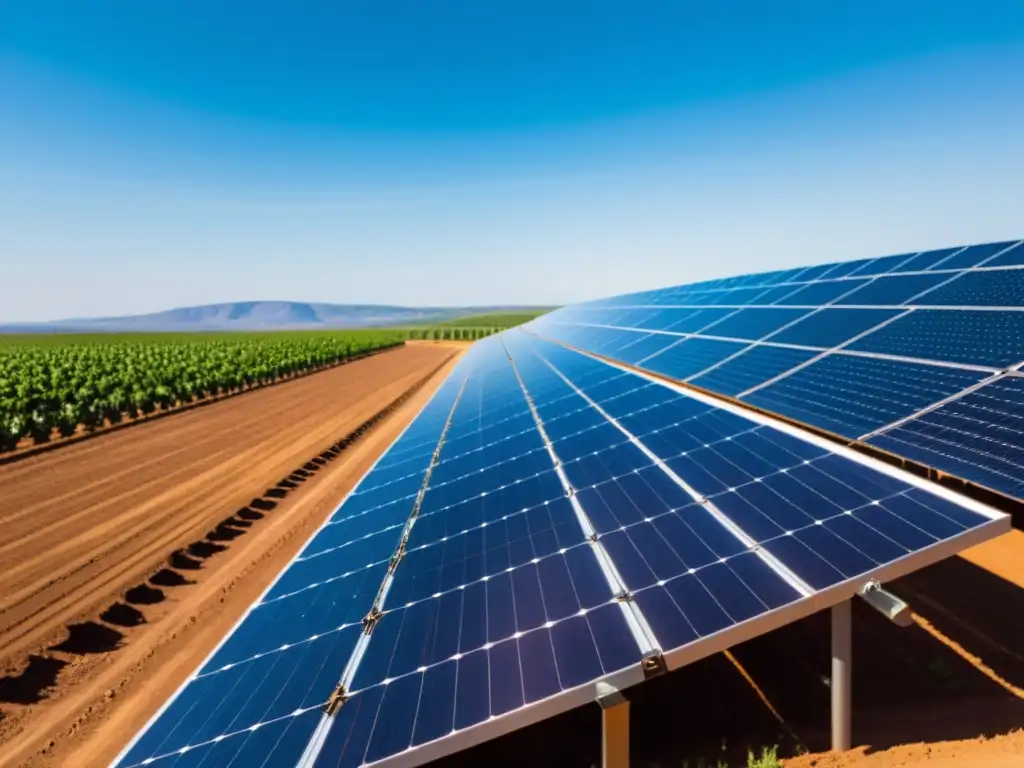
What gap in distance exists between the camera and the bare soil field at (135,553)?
10828mm

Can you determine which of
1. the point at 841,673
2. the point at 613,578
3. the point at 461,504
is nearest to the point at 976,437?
the point at 841,673

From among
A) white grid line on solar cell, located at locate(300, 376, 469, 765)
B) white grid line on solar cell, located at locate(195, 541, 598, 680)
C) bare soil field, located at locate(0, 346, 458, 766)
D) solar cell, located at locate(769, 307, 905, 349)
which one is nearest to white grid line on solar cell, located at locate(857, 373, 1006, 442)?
white grid line on solar cell, located at locate(195, 541, 598, 680)

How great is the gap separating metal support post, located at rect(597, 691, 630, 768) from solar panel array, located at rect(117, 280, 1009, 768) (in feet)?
0.95

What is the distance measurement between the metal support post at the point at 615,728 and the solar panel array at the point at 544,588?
29 cm

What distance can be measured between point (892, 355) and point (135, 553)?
68.2 feet

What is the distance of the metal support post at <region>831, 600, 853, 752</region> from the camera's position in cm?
575

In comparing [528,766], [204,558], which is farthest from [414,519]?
[204,558]

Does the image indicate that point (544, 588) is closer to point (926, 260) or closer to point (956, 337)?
point (956, 337)

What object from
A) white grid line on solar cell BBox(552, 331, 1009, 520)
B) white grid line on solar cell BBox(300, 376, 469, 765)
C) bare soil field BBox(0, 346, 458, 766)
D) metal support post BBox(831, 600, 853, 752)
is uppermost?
white grid line on solar cell BBox(552, 331, 1009, 520)

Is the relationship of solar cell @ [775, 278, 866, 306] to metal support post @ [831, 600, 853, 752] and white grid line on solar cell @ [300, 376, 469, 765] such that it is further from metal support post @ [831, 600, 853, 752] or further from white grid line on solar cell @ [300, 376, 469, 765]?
white grid line on solar cell @ [300, 376, 469, 765]

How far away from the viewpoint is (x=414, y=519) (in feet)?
29.3

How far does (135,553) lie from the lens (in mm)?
16969

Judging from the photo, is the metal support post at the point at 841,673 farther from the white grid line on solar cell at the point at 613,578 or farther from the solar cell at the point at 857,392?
the solar cell at the point at 857,392

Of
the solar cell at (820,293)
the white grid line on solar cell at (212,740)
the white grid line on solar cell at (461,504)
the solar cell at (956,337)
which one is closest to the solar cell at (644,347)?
the solar cell at (820,293)
